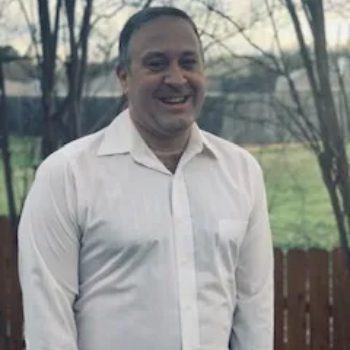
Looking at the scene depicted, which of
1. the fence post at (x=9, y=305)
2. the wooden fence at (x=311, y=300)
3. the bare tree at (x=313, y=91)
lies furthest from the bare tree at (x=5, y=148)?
the bare tree at (x=313, y=91)

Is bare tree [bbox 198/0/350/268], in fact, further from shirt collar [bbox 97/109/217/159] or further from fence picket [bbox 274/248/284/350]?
shirt collar [bbox 97/109/217/159]

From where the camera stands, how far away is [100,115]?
3.37 metres

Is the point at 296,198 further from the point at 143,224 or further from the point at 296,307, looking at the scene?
the point at 143,224

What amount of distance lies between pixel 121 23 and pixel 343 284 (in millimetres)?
1293

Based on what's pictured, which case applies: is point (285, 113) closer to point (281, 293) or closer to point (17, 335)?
point (281, 293)

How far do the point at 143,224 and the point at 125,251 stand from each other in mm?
65

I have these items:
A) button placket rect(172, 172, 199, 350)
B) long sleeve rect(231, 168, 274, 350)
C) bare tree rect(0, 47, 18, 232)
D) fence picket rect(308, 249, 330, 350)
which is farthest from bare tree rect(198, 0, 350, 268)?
button placket rect(172, 172, 199, 350)

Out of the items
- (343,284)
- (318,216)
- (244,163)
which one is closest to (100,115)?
(318,216)

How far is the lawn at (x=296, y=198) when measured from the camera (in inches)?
129

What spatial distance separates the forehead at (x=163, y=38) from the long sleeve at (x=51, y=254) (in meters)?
0.29

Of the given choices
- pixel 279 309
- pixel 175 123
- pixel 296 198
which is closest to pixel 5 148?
pixel 296 198

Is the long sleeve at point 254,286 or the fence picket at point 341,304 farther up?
the long sleeve at point 254,286

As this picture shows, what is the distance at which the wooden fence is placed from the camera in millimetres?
3369

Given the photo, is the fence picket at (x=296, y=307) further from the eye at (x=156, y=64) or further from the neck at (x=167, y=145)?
the eye at (x=156, y=64)
